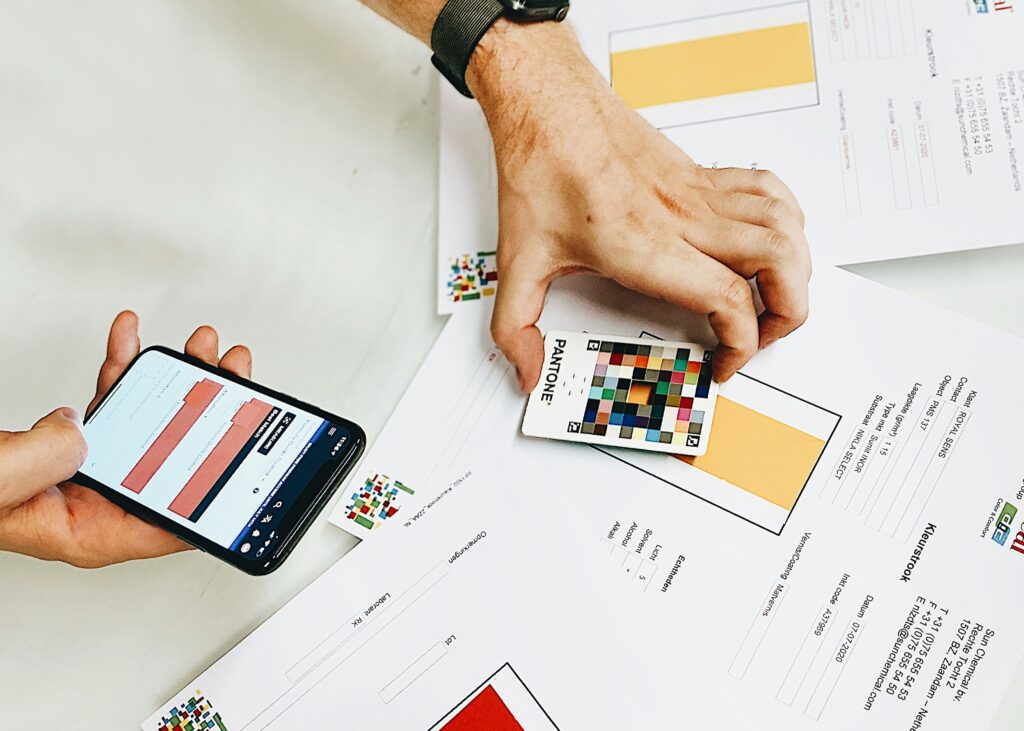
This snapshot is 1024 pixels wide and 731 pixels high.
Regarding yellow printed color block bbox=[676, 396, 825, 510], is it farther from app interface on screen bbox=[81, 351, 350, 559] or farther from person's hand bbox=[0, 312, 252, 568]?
person's hand bbox=[0, 312, 252, 568]

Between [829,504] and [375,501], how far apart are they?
0.31m

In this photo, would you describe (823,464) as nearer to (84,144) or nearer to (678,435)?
(678,435)

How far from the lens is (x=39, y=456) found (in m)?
0.55

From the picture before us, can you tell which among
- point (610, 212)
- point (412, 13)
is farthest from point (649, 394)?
point (412, 13)

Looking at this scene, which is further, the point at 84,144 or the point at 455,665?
the point at 84,144

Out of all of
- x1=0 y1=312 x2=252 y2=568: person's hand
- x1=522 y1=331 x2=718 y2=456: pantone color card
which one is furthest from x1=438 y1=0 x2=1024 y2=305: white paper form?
x1=0 y1=312 x2=252 y2=568: person's hand

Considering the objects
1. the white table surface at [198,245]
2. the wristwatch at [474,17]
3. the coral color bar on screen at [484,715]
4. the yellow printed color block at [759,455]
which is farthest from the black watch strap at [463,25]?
the coral color bar on screen at [484,715]

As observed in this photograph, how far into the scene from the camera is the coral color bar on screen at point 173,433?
63 centimetres

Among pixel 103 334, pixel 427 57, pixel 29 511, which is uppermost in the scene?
pixel 427 57

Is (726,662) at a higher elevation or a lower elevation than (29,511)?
higher

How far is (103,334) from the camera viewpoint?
0.76 m

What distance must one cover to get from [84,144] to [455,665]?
590mm

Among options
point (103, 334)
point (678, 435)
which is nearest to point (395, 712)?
point (678, 435)

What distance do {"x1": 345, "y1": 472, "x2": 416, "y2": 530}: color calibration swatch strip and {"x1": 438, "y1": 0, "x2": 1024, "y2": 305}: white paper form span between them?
0.52ft
